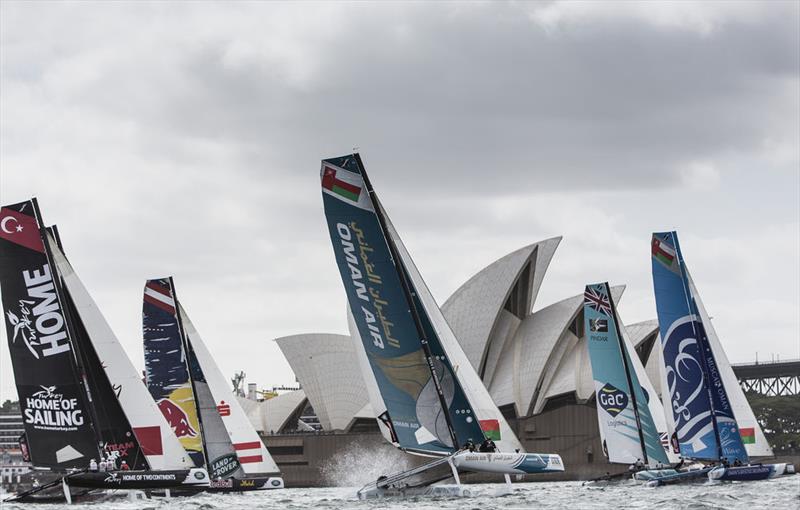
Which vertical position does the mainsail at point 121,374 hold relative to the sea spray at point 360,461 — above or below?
above

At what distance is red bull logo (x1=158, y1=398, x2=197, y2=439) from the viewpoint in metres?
34.8

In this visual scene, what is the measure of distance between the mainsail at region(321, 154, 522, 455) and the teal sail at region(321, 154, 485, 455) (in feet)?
0.06

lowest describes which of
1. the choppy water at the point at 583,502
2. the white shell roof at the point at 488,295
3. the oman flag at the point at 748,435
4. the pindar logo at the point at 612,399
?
the choppy water at the point at 583,502

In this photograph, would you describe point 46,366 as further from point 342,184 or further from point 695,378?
point 695,378

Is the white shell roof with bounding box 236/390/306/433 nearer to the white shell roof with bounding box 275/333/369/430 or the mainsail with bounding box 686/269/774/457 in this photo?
the white shell roof with bounding box 275/333/369/430

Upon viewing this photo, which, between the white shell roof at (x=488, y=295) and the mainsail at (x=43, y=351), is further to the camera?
the white shell roof at (x=488, y=295)

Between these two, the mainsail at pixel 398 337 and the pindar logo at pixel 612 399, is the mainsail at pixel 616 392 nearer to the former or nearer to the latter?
the pindar logo at pixel 612 399

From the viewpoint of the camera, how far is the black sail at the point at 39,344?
24328 millimetres

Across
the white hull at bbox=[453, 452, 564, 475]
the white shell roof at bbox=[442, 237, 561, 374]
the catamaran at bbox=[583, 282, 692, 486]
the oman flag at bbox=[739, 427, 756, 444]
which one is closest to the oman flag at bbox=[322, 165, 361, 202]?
the white hull at bbox=[453, 452, 564, 475]

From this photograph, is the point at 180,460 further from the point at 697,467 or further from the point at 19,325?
the point at 697,467

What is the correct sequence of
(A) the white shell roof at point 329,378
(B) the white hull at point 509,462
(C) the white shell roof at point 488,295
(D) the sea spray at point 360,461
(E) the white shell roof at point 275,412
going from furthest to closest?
(E) the white shell roof at point 275,412 → (A) the white shell roof at point 329,378 → (D) the sea spray at point 360,461 → (C) the white shell roof at point 488,295 → (B) the white hull at point 509,462

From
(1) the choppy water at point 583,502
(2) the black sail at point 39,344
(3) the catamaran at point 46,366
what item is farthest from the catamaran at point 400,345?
(2) the black sail at point 39,344

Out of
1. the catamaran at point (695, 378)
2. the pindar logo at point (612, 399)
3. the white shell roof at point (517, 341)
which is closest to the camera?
the catamaran at point (695, 378)

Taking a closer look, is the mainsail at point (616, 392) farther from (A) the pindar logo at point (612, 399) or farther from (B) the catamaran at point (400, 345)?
(B) the catamaran at point (400, 345)
